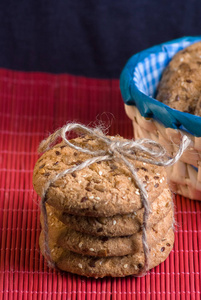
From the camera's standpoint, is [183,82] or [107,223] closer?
[107,223]

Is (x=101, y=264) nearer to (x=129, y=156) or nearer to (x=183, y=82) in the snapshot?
(x=129, y=156)

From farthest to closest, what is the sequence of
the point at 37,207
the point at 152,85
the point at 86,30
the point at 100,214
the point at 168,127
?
the point at 86,30
the point at 152,85
the point at 37,207
the point at 168,127
the point at 100,214

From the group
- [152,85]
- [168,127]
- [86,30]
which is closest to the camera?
[168,127]

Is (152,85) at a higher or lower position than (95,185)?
higher

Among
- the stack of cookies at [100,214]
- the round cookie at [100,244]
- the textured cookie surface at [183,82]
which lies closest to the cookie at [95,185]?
the stack of cookies at [100,214]

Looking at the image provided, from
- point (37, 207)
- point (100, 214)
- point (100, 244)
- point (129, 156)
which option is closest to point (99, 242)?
point (100, 244)

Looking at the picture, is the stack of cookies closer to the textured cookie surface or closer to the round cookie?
the round cookie

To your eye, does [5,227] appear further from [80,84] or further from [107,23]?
[107,23]
